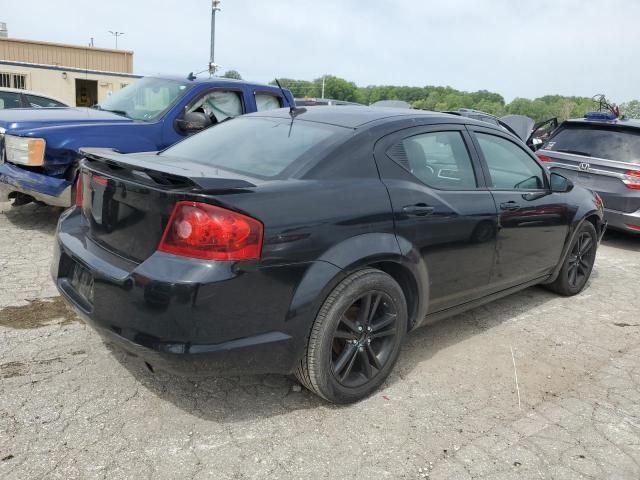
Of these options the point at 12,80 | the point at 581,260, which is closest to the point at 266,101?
the point at 581,260

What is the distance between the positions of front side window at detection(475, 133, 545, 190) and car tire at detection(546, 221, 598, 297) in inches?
34.3

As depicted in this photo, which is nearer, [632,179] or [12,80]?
[632,179]

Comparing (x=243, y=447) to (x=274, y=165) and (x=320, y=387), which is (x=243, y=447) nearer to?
(x=320, y=387)

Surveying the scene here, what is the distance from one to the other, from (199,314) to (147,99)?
190 inches

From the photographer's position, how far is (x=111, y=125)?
5734 millimetres

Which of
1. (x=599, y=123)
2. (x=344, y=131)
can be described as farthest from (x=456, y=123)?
(x=599, y=123)

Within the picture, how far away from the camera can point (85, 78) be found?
31141 millimetres

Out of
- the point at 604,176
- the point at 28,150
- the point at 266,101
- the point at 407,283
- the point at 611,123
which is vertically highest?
the point at 611,123

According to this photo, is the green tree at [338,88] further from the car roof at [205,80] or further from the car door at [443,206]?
the car door at [443,206]

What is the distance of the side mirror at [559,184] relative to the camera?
4.57 meters

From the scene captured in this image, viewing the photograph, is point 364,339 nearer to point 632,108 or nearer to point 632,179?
point 632,179

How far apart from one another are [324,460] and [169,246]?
1200 millimetres

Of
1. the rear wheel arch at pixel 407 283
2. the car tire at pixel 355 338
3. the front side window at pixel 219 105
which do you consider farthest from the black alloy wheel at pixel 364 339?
the front side window at pixel 219 105

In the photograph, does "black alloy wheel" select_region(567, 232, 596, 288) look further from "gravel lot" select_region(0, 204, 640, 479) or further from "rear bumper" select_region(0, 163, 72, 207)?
"rear bumper" select_region(0, 163, 72, 207)
